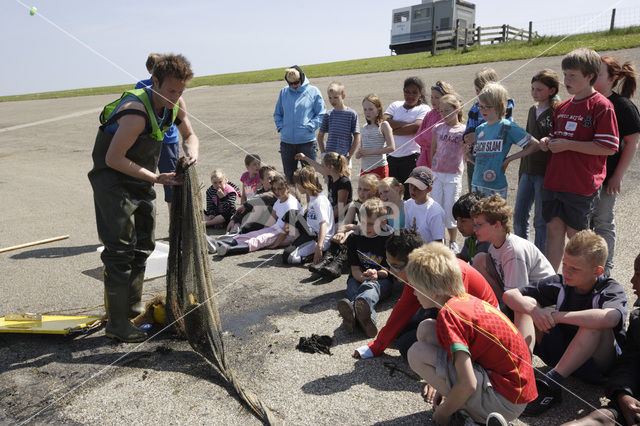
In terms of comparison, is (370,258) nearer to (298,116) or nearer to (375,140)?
(375,140)

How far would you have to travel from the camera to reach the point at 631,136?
4.23 metres

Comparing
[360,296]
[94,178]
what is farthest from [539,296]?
[94,178]

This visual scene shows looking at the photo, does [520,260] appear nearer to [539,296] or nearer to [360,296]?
[539,296]

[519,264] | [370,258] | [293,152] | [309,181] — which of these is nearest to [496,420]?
[519,264]

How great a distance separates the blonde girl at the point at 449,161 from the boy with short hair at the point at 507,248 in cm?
175

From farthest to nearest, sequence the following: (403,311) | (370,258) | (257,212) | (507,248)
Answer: (257,212) < (370,258) < (507,248) < (403,311)

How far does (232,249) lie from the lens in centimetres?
605

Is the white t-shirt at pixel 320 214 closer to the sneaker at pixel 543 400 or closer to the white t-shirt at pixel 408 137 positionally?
the white t-shirt at pixel 408 137

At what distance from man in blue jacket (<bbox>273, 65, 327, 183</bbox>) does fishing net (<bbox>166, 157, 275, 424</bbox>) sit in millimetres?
3455

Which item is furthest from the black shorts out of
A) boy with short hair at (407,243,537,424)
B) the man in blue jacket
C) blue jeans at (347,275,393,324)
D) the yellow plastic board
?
the yellow plastic board

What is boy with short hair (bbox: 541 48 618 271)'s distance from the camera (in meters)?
3.97

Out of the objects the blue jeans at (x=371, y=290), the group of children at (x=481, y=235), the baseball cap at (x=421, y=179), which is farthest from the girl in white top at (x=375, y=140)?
the blue jeans at (x=371, y=290)

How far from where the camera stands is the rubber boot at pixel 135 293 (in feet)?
13.7

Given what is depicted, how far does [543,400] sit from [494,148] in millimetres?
2580
